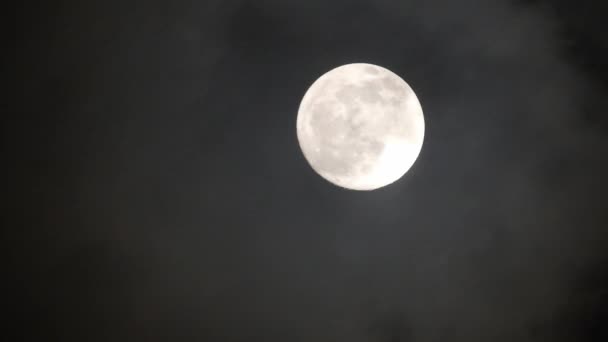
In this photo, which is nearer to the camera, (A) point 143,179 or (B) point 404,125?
(B) point 404,125

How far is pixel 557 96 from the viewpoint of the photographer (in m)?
5.48

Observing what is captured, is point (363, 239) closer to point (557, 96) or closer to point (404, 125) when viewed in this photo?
point (404, 125)

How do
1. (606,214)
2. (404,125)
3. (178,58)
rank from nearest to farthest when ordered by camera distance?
(404,125) → (178,58) → (606,214)

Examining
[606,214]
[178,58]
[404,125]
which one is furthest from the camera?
[606,214]

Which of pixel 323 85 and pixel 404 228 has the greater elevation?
pixel 323 85

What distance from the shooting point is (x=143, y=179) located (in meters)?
5.19

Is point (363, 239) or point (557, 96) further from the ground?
point (557, 96)

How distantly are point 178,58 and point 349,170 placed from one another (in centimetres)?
250

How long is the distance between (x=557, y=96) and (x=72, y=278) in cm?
660

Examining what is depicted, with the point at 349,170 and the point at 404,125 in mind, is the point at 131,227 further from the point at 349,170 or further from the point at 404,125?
the point at 404,125

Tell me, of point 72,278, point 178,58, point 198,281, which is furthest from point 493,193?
point 72,278

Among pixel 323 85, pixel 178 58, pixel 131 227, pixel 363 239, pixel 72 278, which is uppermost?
pixel 178 58

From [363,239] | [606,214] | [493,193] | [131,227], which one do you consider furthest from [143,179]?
[606,214]

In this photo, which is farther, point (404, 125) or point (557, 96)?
point (557, 96)
